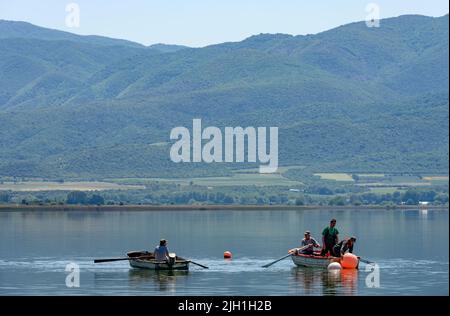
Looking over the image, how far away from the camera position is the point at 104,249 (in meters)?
73.0

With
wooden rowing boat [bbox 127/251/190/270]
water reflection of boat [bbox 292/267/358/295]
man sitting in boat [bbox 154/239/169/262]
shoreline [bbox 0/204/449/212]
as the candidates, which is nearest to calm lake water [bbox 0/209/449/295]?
water reflection of boat [bbox 292/267/358/295]

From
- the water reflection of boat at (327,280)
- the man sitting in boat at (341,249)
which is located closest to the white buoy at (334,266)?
the water reflection of boat at (327,280)

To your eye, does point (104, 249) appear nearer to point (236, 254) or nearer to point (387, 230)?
point (236, 254)

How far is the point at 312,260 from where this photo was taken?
5506 centimetres

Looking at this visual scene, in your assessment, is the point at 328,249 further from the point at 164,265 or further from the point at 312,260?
the point at 164,265

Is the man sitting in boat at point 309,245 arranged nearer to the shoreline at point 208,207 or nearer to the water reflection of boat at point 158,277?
the water reflection of boat at point 158,277

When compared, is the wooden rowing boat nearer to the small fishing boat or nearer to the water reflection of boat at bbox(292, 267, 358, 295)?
the water reflection of boat at bbox(292, 267, 358, 295)

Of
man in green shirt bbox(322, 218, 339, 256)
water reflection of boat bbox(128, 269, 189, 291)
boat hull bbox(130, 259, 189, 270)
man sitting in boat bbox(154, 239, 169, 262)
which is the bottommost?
water reflection of boat bbox(128, 269, 189, 291)

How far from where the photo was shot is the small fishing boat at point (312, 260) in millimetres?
54125

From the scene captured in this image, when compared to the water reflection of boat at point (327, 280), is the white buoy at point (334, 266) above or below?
above

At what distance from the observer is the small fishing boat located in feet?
178

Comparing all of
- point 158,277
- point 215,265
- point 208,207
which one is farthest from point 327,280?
point 208,207
